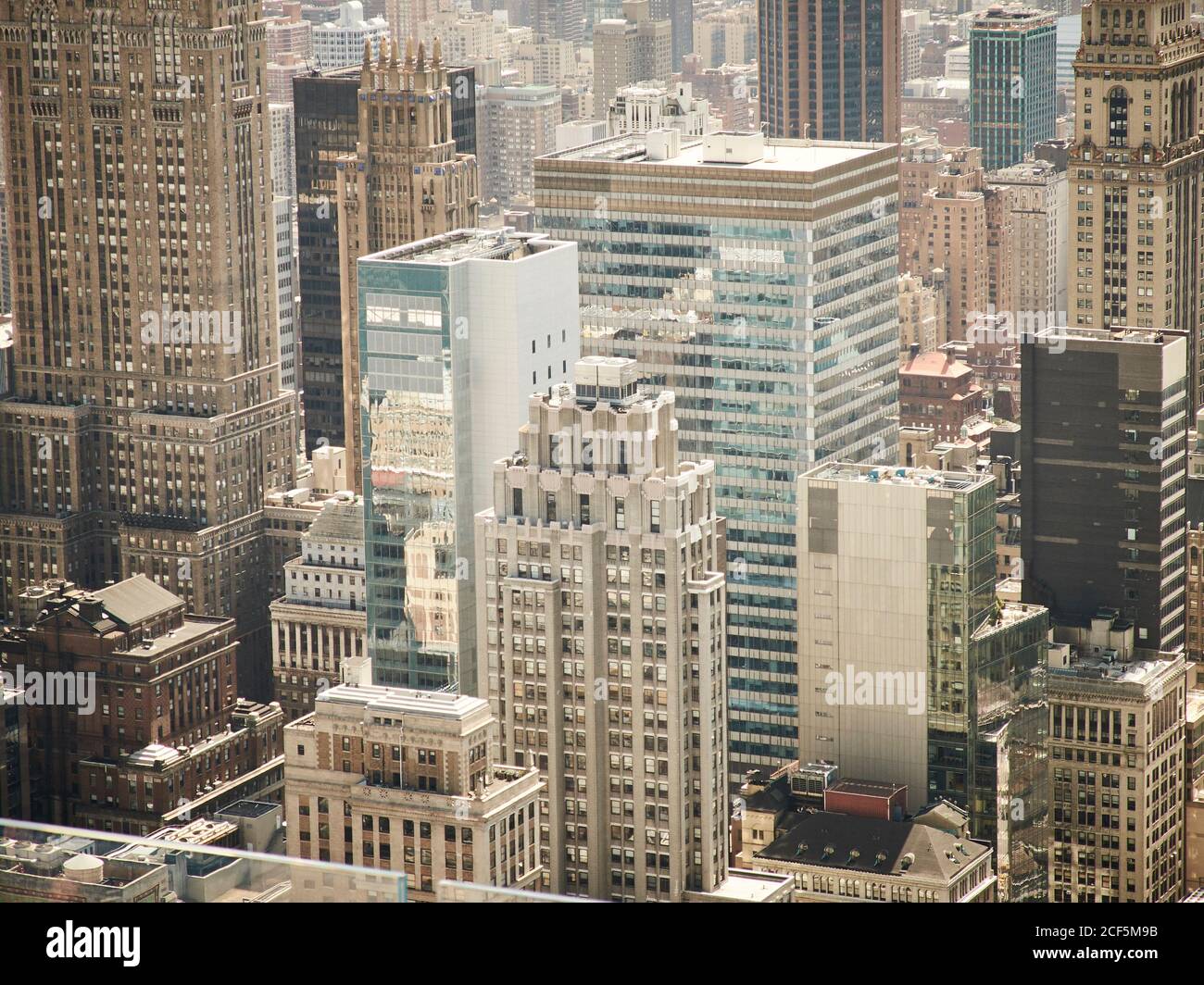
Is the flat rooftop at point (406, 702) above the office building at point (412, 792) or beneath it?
above

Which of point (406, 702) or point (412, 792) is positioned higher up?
point (406, 702)

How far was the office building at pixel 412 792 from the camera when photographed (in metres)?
183

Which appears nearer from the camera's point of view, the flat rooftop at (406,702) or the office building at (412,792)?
the office building at (412,792)

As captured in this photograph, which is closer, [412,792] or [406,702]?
[412,792]

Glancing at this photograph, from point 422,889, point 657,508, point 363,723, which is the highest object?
point 657,508

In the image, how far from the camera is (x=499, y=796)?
607ft

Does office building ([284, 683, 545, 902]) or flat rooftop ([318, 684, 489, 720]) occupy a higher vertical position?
flat rooftop ([318, 684, 489, 720])

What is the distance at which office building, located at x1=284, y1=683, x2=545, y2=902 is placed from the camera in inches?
7195

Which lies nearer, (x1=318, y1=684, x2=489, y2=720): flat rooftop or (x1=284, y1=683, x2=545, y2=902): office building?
(x1=284, y1=683, x2=545, y2=902): office building

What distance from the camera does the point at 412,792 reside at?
184250 millimetres

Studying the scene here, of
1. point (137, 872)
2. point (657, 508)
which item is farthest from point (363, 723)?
point (137, 872)
